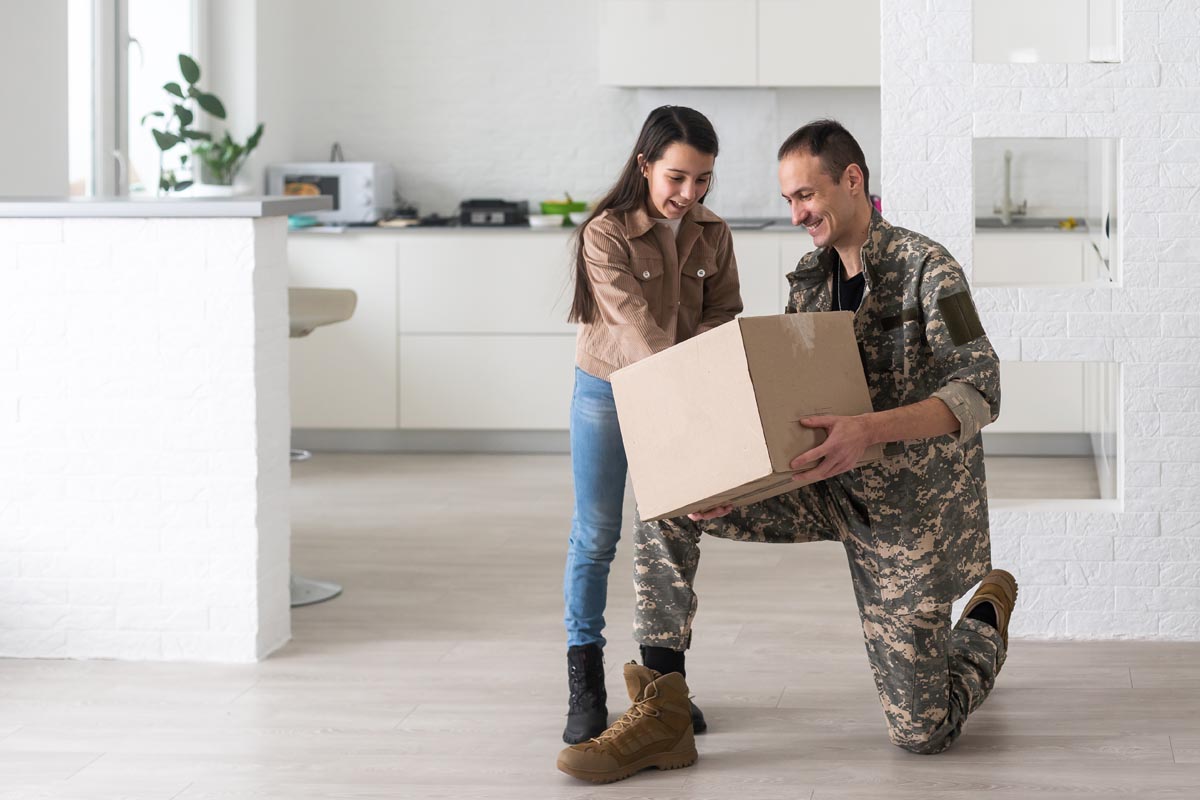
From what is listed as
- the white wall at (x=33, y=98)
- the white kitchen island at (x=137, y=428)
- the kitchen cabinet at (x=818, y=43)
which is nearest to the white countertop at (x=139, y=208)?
the white kitchen island at (x=137, y=428)

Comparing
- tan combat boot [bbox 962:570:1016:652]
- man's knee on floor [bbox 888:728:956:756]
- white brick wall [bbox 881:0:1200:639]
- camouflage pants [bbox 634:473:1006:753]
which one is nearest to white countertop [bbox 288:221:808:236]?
white brick wall [bbox 881:0:1200:639]

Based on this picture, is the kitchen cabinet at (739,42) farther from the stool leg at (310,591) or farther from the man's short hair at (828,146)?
the man's short hair at (828,146)

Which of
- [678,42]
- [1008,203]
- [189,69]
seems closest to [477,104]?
[678,42]

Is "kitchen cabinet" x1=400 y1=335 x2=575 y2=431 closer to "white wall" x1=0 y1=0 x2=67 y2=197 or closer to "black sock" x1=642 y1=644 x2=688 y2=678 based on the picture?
"white wall" x1=0 y1=0 x2=67 y2=197

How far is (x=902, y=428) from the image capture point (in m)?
2.39

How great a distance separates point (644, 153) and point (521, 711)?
3.63 ft

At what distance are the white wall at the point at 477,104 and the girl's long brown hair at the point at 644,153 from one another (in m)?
3.96

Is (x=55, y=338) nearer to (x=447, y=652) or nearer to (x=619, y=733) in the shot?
(x=447, y=652)

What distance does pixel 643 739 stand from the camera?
2.64 m

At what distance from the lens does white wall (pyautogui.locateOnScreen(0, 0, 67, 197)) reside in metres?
4.61

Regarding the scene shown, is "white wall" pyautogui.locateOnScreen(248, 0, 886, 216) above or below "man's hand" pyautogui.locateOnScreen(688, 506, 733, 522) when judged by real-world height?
above

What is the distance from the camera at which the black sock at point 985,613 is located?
116 inches

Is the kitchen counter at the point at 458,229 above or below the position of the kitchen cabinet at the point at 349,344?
above

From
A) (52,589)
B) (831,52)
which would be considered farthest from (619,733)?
(831,52)
